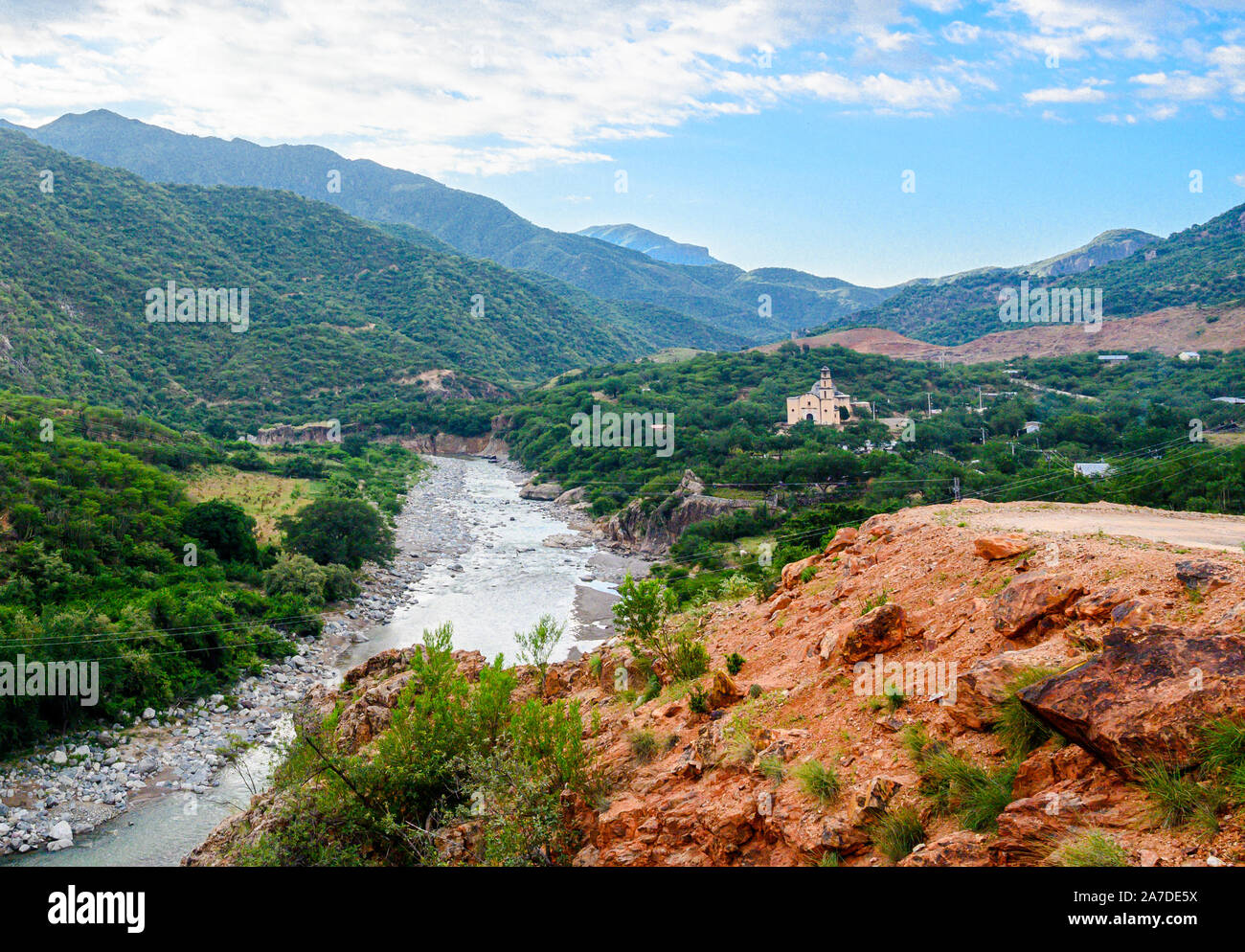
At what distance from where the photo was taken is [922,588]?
10383mm

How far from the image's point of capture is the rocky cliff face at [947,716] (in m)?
5.69

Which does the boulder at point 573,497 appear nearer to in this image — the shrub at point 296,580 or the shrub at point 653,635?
the shrub at point 296,580

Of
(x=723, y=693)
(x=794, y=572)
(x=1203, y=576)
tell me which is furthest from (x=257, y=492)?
(x=1203, y=576)

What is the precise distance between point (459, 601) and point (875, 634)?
27.4 meters

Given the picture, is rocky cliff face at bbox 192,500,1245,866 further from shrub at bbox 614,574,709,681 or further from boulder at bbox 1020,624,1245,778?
shrub at bbox 614,574,709,681

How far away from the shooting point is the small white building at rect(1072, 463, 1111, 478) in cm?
3670

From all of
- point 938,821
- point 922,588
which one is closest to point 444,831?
point 938,821

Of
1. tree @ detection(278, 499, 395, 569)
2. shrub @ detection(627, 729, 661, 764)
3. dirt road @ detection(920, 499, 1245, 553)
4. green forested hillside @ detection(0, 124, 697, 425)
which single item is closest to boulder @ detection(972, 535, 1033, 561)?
dirt road @ detection(920, 499, 1245, 553)

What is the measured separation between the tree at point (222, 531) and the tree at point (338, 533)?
2658 mm

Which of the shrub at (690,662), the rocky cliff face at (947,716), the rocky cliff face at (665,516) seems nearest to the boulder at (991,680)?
the rocky cliff face at (947,716)

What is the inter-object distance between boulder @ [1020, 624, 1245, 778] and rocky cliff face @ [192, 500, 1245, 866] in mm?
13

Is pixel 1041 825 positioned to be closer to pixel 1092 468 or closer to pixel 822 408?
pixel 1092 468
